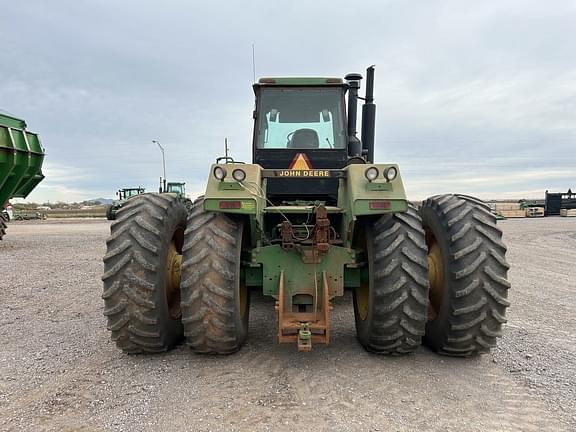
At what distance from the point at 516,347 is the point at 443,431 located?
2.04 meters

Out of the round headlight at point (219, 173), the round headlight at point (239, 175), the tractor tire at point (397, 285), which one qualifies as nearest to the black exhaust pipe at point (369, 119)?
the tractor tire at point (397, 285)

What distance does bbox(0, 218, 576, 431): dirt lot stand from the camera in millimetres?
2908

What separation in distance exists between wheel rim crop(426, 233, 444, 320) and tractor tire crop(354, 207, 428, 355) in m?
0.41

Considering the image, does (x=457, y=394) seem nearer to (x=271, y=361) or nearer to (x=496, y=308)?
(x=496, y=308)

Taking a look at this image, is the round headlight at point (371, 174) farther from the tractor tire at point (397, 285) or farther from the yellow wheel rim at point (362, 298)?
the yellow wheel rim at point (362, 298)

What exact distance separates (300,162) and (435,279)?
78.5 inches

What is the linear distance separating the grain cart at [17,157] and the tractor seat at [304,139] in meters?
7.45

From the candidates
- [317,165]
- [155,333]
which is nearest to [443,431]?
Result: [155,333]

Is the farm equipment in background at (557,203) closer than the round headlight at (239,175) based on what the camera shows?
No

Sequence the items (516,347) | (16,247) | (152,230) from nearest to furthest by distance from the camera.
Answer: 1. (152,230)
2. (516,347)
3. (16,247)

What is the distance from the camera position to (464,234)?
380cm

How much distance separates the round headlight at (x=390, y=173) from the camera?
149 inches

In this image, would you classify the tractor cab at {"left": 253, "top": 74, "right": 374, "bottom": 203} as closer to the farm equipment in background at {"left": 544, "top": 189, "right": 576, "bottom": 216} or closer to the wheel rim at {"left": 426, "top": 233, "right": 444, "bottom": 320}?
the wheel rim at {"left": 426, "top": 233, "right": 444, "bottom": 320}

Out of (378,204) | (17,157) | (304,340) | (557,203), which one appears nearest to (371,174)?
(378,204)
